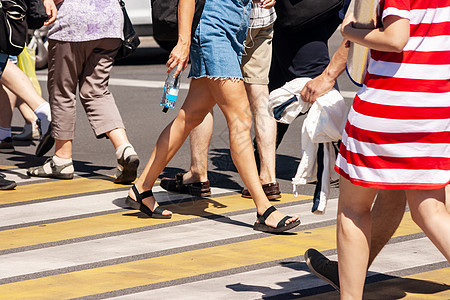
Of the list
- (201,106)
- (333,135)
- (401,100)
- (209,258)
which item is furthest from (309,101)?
(201,106)

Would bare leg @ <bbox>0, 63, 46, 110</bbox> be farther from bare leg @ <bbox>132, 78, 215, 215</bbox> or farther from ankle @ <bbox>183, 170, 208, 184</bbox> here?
bare leg @ <bbox>132, 78, 215, 215</bbox>

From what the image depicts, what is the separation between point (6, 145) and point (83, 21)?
1.95 metres

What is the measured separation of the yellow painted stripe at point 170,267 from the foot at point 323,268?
0.52 m

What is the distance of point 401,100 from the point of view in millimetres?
3686

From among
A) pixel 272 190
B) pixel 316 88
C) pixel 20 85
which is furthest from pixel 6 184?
pixel 316 88

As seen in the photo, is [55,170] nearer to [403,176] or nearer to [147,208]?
[147,208]

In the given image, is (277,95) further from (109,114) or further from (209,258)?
(109,114)

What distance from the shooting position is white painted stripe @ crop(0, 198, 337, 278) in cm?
497

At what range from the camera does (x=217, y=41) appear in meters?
5.58

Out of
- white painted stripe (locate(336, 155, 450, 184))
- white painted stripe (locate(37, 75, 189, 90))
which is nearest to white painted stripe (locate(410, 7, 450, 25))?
white painted stripe (locate(336, 155, 450, 184))

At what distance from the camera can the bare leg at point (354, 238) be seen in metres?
3.88

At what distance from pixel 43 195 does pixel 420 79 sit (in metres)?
3.68

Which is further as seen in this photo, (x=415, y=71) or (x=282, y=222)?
(x=282, y=222)

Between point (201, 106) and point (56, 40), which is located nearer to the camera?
point (201, 106)
